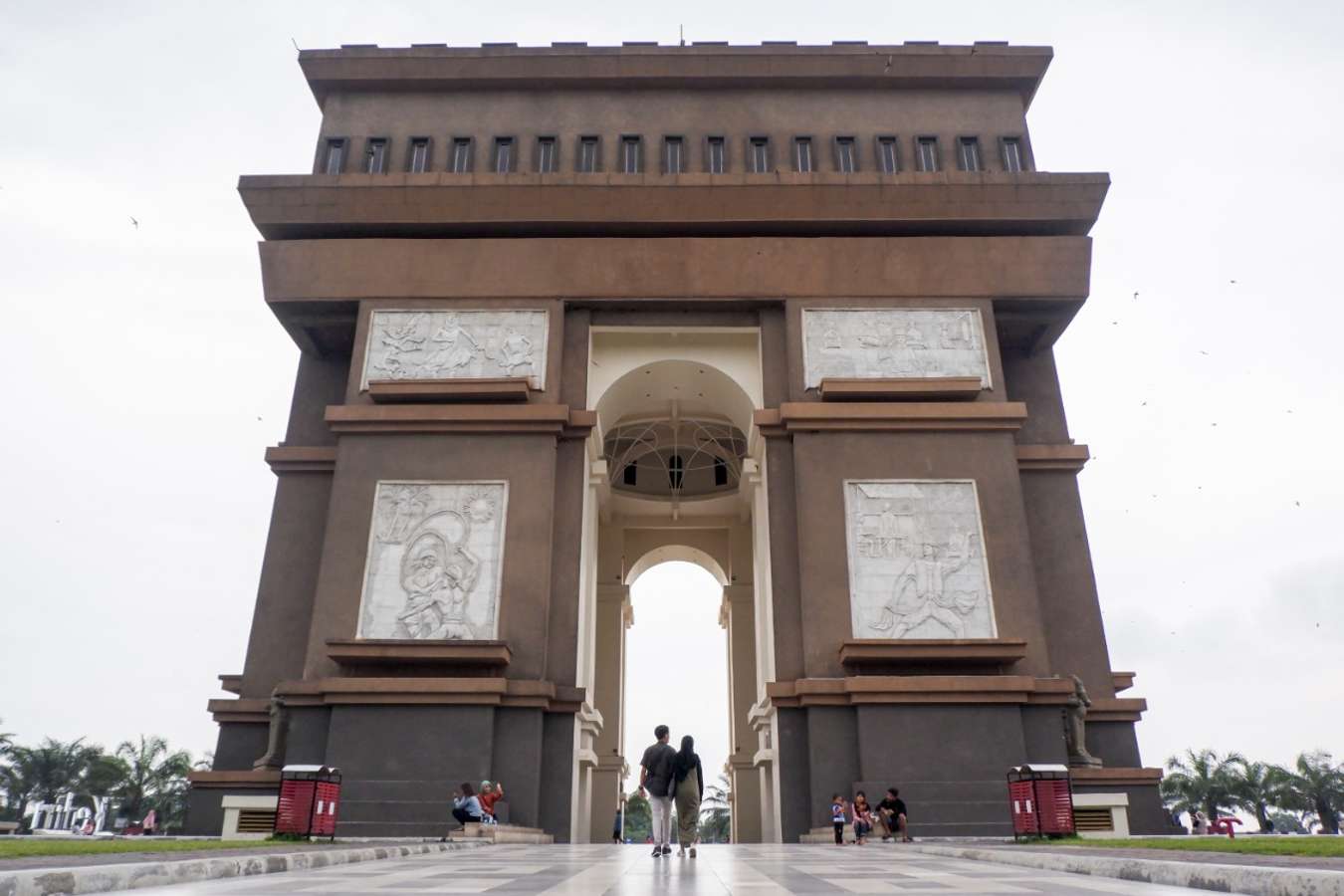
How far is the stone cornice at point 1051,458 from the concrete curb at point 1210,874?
52.3ft

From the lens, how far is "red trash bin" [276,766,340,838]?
1314cm

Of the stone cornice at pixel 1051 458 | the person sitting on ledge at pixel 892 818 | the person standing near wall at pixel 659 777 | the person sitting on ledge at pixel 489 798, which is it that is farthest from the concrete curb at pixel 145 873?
the stone cornice at pixel 1051 458

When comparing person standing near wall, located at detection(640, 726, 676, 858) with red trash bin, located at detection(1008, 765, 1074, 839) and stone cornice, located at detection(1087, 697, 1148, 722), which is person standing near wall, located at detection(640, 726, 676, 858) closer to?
red trash bin, located at detection(1008, 765, 1074, 839)

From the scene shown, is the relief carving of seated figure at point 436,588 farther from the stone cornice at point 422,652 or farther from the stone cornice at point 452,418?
the stone cornice at point 452,418

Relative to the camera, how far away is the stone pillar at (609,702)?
28.2m

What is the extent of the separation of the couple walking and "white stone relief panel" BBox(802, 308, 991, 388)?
12.4 meters

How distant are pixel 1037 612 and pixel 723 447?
14.0m

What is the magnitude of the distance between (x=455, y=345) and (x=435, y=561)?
547cm

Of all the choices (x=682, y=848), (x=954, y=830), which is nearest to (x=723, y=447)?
(x=954, y=830)

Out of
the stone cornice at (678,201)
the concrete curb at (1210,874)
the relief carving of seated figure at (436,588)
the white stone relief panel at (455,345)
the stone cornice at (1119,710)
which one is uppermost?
the stone cornice at (678,201)

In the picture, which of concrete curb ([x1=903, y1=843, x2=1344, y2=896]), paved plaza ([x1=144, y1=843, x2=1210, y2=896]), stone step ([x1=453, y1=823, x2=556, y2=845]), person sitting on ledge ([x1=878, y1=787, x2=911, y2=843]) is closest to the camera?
concrete curb ([x1=903, y1=843, x2=1344, y2=896])

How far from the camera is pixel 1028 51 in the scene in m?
25.1

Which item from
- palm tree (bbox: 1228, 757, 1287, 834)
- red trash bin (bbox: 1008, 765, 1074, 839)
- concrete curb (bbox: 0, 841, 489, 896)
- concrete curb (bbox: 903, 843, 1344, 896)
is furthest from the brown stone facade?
palm tree (bbox: 1228, 757, 1287, 834)

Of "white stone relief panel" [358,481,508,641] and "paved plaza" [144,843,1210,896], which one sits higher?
"white stone relief panel" [358,481,508,641]
